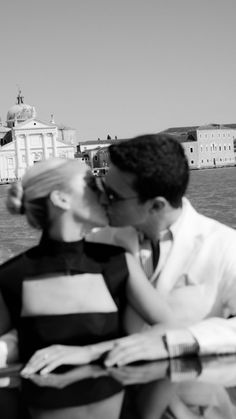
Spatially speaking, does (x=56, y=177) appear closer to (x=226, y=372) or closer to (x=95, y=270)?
(x=95, y=270)

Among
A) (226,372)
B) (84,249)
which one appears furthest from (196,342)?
(84,249)

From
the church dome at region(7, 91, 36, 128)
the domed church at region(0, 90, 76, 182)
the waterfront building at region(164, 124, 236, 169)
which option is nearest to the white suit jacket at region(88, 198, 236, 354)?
the domed church at region(0, 90, 76, 182)

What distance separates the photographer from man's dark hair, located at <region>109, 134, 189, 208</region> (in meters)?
0.88

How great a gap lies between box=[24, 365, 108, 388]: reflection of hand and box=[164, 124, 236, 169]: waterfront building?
5801 cm

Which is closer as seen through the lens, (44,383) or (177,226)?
(44,383)

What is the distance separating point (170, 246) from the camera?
100 cm

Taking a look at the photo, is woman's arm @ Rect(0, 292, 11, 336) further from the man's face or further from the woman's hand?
the man's face

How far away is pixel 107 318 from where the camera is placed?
937 mm

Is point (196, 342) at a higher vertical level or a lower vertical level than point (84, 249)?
lower

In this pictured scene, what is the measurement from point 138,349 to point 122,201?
0.18 m

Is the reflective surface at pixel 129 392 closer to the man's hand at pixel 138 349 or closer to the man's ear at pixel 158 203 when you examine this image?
the man's hand at pixel 138 349

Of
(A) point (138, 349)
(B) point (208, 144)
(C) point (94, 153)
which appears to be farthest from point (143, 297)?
(B) point (208, 144)

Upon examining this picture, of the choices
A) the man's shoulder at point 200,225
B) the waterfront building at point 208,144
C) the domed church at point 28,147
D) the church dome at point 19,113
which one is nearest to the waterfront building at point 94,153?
the domed church at point 28,147

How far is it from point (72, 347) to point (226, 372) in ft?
0.63
